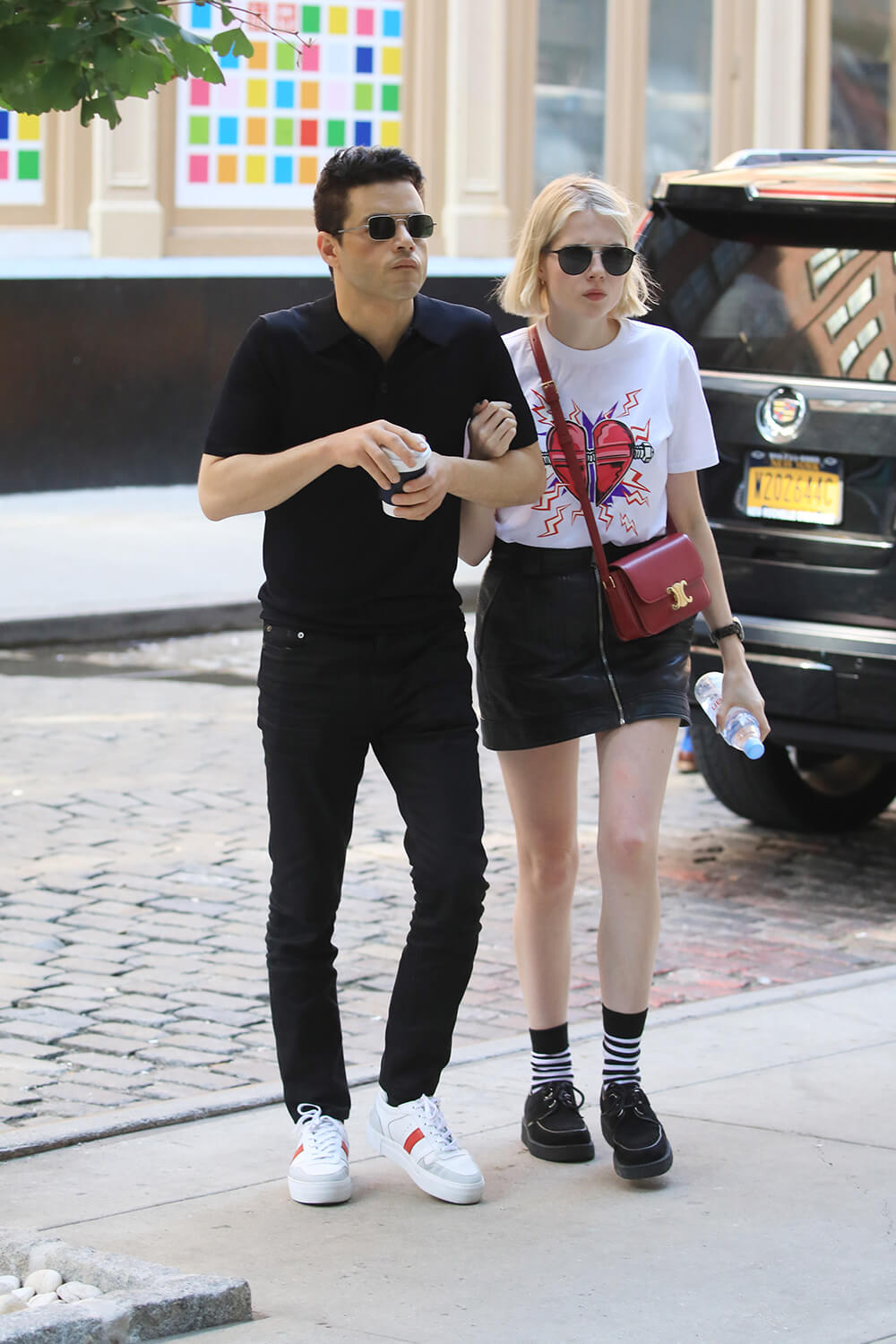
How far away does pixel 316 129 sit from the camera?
17.7 m

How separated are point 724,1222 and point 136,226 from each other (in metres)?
13.6

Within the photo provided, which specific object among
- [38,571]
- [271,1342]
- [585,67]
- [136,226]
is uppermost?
[585,67]

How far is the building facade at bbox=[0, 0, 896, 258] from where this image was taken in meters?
16.6

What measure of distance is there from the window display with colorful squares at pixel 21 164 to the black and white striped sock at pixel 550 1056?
513 inches

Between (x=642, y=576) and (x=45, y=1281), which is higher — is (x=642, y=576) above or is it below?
A: above

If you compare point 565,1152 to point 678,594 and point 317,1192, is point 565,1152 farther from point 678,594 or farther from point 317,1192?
point 678,594

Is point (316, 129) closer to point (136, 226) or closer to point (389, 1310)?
point (136, 226)

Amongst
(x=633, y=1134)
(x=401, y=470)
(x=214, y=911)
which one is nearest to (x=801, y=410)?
(x=214, y=911)

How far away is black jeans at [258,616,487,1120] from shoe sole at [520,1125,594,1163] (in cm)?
31

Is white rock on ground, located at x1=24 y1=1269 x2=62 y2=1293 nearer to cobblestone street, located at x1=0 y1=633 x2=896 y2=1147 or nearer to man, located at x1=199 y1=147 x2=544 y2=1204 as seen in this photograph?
man, located at x1=199 y1=147 x2=544 y2=1204

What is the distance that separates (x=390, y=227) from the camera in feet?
12.9

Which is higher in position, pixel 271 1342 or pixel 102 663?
pixel 102 663

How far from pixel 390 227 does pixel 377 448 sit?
0.45 metres

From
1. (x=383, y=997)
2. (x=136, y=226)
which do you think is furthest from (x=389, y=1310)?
(x=136, y=226)
